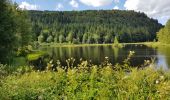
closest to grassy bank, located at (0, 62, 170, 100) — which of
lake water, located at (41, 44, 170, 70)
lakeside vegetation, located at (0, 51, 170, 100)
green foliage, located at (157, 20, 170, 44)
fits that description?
lakeside vegetation, located at (0, 51, 170, 100)

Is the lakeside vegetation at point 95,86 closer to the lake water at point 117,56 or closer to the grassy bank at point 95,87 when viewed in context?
the grassy bank at point 95,87

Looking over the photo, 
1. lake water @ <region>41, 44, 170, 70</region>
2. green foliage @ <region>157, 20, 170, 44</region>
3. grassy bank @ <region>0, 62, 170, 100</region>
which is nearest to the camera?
grassy bank @ <region>0, 62, 170, 100</region>

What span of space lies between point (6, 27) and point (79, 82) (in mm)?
25894

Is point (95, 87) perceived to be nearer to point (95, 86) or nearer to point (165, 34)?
point (95, 86)

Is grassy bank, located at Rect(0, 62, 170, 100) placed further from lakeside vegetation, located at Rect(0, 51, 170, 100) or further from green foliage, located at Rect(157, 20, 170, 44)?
green foliage, located at Rect(157, 20, 170, 44)

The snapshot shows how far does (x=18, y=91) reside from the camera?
32.8 feet

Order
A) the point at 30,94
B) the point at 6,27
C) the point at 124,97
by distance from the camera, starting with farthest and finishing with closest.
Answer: the point at 6,27, the point at 30,94, the point at 124,97

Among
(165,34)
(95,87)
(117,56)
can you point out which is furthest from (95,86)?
(165,34)

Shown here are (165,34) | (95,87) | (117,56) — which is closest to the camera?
(95,87)

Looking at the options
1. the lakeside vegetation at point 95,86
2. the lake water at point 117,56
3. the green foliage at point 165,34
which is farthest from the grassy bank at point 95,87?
the green foliage at point 165,34

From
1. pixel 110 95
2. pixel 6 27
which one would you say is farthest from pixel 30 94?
pixel 6 27

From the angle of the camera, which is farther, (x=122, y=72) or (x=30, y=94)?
(x=122, y=72)

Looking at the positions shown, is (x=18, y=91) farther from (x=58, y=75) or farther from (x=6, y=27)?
(x=6, y=27)

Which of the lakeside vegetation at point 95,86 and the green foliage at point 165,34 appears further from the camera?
the green foliage at point 165,34
